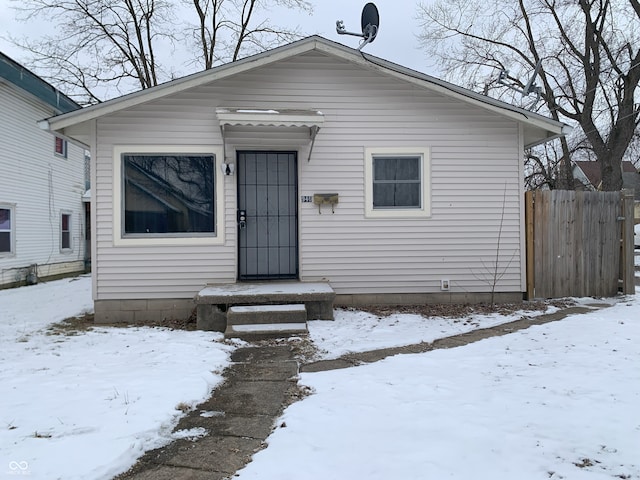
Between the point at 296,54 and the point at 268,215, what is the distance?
8.23 feet

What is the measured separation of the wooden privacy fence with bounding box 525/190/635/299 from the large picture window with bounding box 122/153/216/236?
17.0ft

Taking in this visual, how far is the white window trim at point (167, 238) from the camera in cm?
677

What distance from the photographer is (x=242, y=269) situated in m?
7.29

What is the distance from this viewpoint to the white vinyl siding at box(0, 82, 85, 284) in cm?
1147

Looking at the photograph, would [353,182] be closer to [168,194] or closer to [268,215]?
[268,215]

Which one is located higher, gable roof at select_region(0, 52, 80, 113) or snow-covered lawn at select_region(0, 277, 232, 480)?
gable roof at select_region(0, 52, 80, 113)

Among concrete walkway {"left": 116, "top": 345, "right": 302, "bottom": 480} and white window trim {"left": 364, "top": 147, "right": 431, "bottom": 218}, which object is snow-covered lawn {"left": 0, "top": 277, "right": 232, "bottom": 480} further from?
white window trim {"left": 364, "top": 147, "right": 431, "bottom": 218}

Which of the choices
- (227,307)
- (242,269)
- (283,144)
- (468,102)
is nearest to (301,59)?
(283,144)

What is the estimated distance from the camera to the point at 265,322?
578 centimetres

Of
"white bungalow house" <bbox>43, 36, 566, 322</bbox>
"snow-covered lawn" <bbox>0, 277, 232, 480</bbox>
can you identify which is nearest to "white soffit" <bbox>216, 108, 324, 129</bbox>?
"white bungalow house" <bbox>43, 36, 566, 322</bbox>

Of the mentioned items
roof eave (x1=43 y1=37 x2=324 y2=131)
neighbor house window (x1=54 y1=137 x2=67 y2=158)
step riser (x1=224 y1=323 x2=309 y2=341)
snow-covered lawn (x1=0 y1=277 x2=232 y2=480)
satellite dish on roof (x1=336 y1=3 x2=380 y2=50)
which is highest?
satellite dish on roof (x1=336 y1=3 x2=380 y2=50)

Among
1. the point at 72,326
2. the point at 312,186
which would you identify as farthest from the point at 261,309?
the point at 72,326

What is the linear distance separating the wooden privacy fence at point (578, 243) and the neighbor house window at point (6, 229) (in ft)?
39.2
